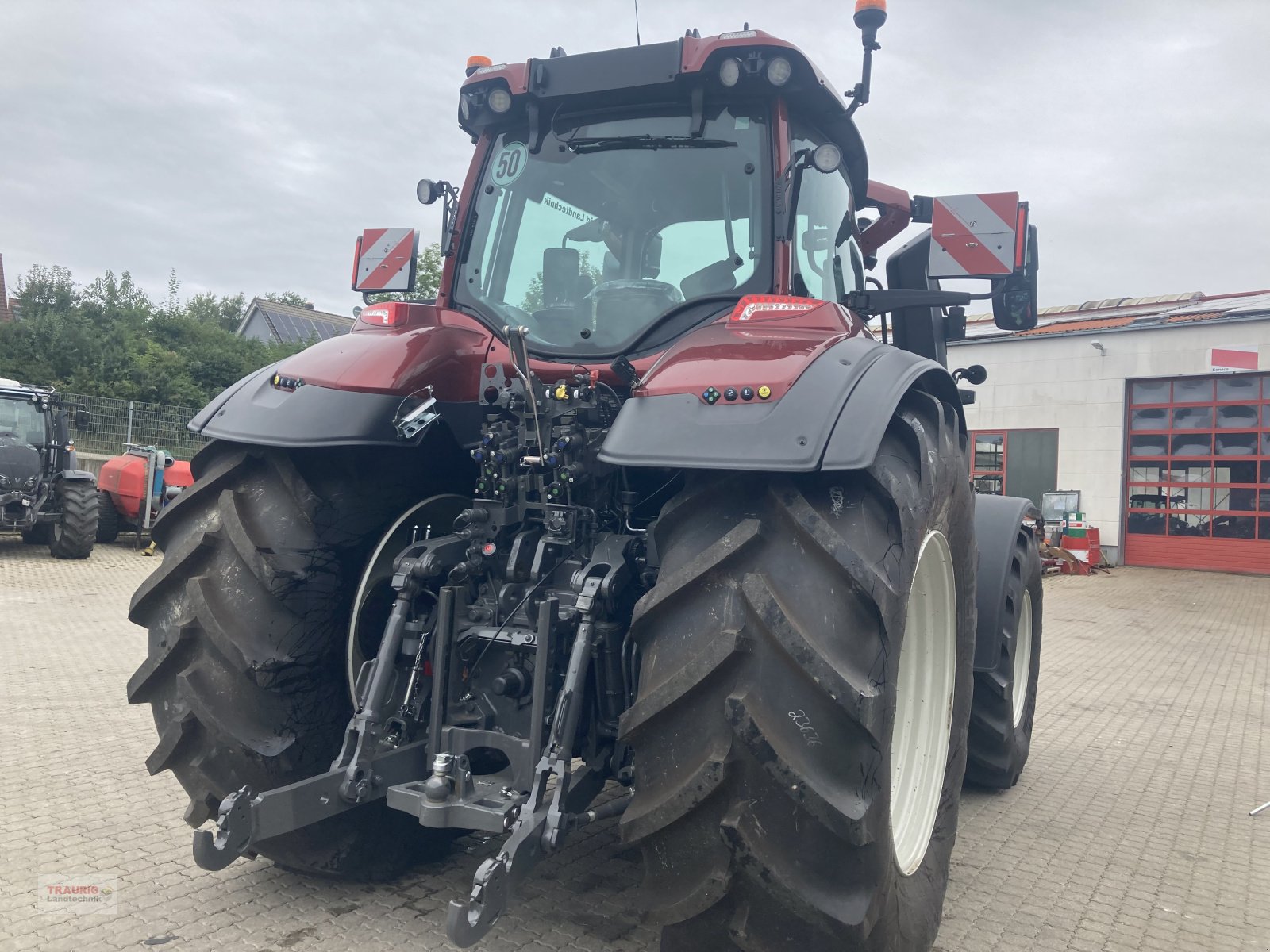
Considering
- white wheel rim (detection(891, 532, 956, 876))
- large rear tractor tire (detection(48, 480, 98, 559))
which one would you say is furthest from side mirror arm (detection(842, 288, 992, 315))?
large rear tractor tire (detection(48, 480, 98, 559))

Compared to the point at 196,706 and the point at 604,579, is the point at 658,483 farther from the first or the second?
the point at 196,706

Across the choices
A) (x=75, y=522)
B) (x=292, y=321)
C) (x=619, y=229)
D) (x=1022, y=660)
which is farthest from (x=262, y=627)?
Result: (x=292, y=321)

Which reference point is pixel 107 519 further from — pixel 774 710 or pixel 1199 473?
pixel 1199 473

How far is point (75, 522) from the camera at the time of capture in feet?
41.8

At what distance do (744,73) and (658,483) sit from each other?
129cm

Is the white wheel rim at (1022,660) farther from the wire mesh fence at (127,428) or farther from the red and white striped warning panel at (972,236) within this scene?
the wire mesh fence at (127,428)

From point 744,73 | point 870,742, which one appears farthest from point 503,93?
point 870,742

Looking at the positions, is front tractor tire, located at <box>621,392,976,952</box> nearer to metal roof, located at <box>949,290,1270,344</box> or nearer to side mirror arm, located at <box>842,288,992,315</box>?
side mirror arm, located at <box>842,288,992,315</box>

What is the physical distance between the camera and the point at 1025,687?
16.4 ft

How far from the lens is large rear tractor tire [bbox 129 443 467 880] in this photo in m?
2.67

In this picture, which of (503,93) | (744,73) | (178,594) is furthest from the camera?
(503,93)

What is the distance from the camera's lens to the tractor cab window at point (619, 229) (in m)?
3.02

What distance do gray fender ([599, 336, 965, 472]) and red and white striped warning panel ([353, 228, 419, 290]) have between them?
1.92 metres

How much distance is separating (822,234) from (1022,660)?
2.81m
